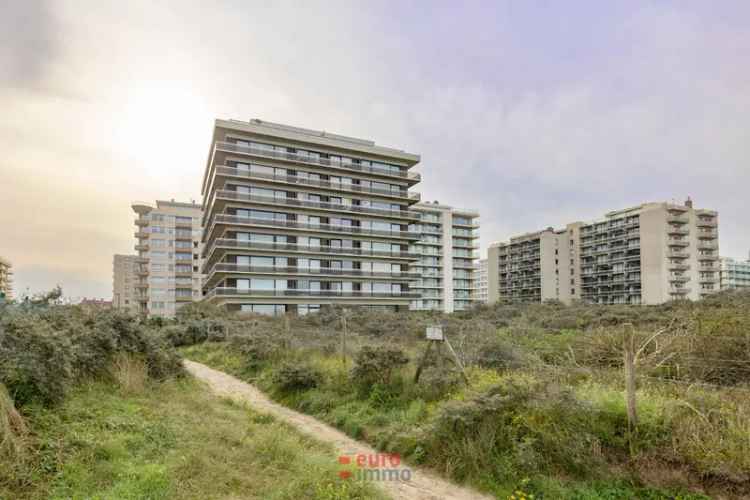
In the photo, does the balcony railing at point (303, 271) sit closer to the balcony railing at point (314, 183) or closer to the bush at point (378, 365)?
the balcony railing at point (314, 183)

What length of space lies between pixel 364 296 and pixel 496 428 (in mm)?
43119

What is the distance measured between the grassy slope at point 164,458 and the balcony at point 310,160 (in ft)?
134

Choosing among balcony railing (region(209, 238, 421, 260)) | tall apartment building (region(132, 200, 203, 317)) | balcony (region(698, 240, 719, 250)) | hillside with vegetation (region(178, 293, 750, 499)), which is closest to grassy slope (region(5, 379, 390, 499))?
hillside with vegetation (region(178, 293, 750, 499))

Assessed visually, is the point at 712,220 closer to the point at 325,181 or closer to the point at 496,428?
the point at 325,181

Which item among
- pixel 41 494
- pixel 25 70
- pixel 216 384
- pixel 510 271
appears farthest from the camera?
pixel 510 271

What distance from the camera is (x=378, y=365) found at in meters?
9.12

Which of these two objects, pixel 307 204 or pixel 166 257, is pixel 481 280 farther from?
pixel 307 204

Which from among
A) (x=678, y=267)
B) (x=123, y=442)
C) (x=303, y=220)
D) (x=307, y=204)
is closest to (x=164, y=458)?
(x=123, y=442)

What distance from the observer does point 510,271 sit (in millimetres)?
93438

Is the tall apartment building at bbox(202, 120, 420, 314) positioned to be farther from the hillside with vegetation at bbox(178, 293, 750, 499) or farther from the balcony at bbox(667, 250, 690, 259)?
the balcony at bbox(667, 250, 690, 259)

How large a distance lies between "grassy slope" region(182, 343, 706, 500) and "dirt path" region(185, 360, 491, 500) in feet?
0.67

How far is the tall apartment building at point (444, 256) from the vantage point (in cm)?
6956

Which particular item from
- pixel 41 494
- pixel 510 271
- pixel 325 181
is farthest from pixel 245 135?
pixel 510 271

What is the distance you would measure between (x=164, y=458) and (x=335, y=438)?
3198mm
